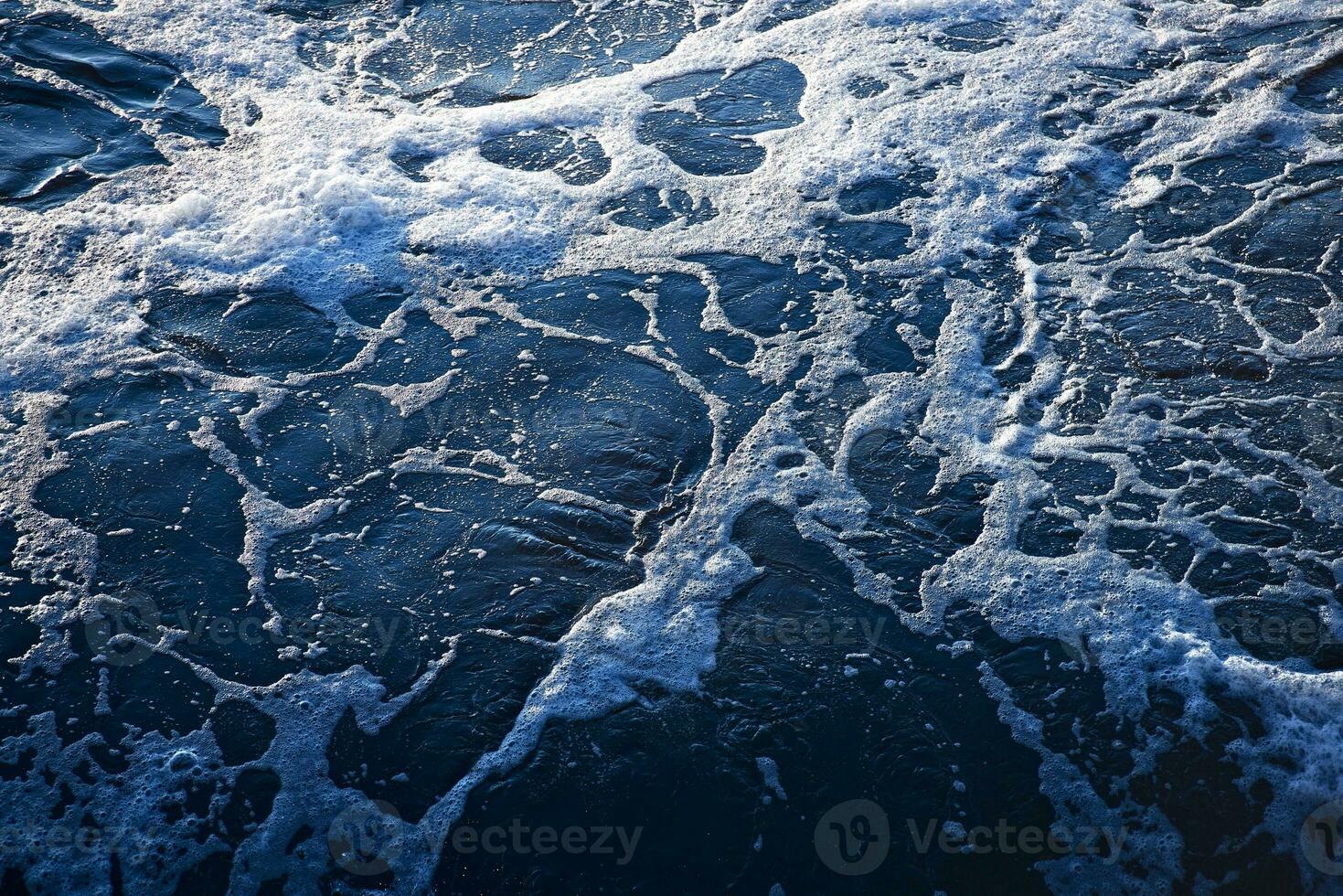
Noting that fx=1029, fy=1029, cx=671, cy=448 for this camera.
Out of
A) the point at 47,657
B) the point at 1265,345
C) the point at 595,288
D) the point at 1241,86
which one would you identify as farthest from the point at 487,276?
the point at 1241,86

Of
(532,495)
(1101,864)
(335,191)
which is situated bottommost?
(1101,864)

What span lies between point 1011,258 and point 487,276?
9.14 feet

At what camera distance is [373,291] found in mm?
5426

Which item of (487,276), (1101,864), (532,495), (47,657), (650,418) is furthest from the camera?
(487,276)

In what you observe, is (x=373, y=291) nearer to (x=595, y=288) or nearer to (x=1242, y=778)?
(x=595, y=288)

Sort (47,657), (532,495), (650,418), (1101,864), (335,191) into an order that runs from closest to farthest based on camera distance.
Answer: (1101,864) → (47,657) → (532,495) → (650,418) → (335,191)

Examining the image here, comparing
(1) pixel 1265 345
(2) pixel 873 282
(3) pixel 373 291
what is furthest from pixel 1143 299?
(3) pixel 373 291

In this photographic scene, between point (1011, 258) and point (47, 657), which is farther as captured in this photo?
point (1011, 258)

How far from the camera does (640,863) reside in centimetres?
333

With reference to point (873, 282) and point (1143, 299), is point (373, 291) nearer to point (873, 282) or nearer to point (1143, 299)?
point (873, 282)

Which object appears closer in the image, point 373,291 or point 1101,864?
point 1101,864

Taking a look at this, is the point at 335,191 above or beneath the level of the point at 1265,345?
above

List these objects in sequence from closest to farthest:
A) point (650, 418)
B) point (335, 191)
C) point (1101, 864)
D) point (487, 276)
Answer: point (1101, 864) → point (650, 418) → point (487, 276) → point (335, 191)

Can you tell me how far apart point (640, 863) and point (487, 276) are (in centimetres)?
325
